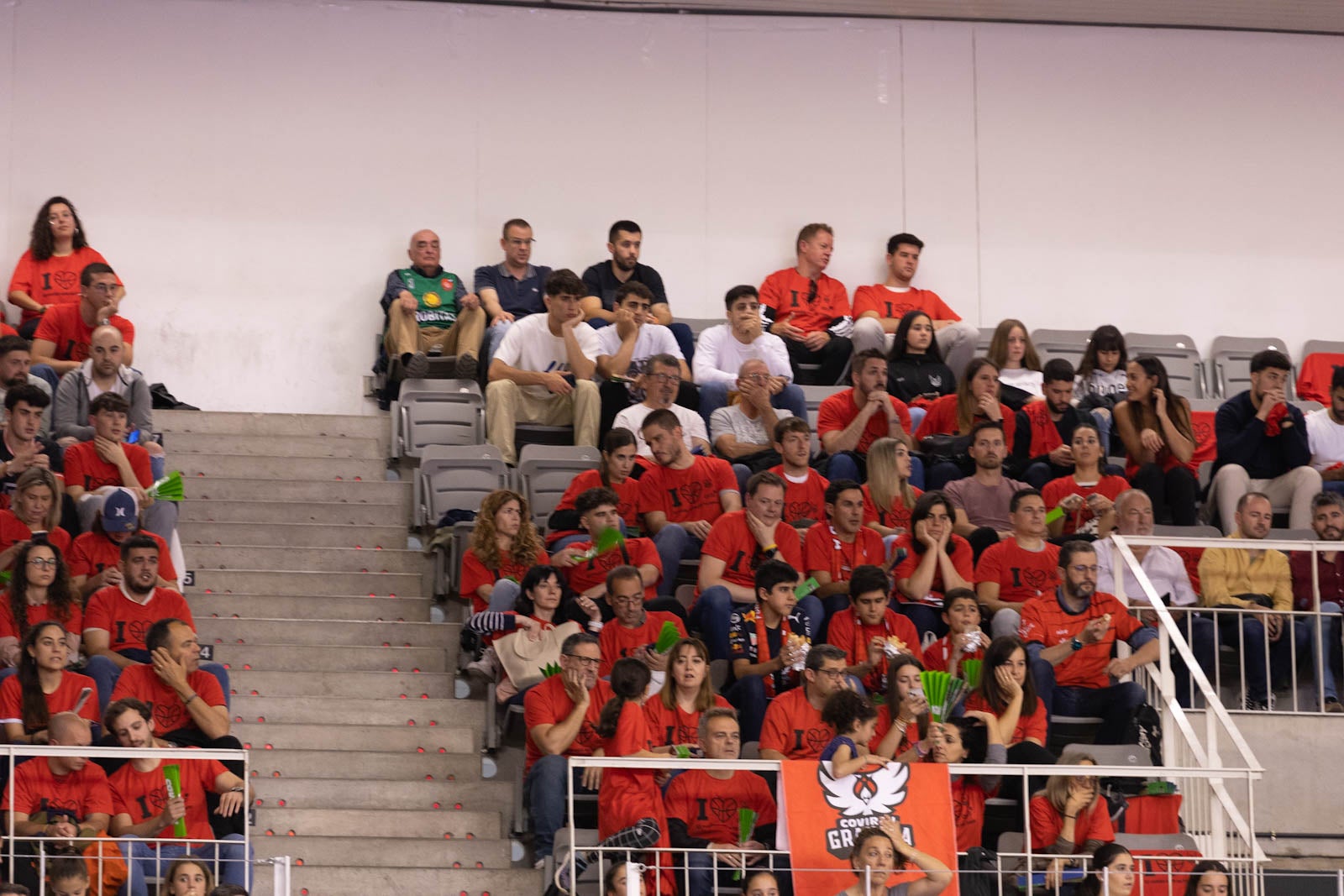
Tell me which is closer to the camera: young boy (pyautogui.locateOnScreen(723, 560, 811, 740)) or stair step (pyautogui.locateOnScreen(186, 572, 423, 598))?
young boy (pyautogui.locateOnScreen(723, 560, 811, 740))

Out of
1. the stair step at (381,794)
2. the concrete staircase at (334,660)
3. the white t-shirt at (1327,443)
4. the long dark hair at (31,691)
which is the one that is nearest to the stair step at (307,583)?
the concrete staircase at (334,660)

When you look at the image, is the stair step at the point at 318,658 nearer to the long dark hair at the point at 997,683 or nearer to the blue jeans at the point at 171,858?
the blue jeans at the point at 171,858

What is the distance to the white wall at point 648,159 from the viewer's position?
12.3 meters

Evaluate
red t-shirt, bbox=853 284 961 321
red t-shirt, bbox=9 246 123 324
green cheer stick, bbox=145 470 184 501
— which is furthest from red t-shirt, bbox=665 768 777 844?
red t-shirt, bbox=9 246 123 324

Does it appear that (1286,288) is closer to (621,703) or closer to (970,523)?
(970,523)

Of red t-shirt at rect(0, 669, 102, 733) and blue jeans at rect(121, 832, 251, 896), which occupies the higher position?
red t-shirt at rect(0, 669, 102, 733)

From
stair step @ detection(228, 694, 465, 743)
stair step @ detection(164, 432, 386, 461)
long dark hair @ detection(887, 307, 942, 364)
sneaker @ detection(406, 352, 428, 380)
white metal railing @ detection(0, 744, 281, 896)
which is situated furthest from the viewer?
sneaker @ detection(406, 352, 428, 380)

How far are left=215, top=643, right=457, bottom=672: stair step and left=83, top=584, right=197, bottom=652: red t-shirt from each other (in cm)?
69

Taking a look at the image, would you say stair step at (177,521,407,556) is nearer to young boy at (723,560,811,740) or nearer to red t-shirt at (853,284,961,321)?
young boy at (723,560,811,740)

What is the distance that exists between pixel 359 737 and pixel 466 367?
3.17 meters

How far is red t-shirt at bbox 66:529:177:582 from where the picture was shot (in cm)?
880

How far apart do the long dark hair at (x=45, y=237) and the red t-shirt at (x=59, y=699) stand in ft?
14.8

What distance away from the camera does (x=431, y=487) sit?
10180mm

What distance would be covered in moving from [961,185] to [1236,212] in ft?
6.07
